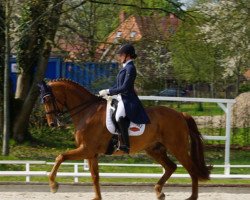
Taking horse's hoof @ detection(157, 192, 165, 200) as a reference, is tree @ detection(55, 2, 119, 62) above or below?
above

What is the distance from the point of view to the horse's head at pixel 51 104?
9656mm

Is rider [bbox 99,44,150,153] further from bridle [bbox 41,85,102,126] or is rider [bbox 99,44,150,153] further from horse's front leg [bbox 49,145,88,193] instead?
horse's front leg [bbox 49,145,88,193]

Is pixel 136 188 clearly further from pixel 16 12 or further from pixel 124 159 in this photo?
pixel 16 12

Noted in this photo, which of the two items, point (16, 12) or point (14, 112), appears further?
point (14, 112)

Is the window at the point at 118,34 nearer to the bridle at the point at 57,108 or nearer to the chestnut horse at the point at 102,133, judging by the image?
the chestnut horse at the point at 102,133

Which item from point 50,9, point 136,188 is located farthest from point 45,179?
point 50,9

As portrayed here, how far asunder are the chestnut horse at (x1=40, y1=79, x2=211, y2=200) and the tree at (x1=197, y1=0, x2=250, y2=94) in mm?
12204

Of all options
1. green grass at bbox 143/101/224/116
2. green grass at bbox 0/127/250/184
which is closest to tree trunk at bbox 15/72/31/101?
green grass at bbox 0/127/250/184

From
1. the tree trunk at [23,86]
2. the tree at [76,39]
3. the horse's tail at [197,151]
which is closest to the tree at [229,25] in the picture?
the tree at [76,39]

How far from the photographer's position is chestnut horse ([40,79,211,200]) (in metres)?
9.59

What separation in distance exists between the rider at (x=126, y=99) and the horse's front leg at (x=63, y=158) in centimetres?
61

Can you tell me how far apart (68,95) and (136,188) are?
2262 mm

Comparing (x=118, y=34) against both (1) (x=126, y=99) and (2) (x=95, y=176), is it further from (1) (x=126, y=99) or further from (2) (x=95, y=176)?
(2) (x=95, y=176)

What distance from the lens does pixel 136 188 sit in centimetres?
1108
